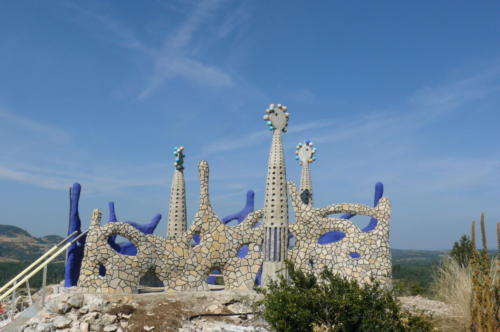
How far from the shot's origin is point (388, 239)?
14156 mm

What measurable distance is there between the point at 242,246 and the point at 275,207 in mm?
1622

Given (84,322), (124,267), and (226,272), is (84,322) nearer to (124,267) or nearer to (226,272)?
(124,267)

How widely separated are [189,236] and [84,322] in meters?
3.84

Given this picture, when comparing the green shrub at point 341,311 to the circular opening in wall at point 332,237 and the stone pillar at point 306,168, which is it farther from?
the stone pillar at point 306,168

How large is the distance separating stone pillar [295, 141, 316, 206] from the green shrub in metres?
10.6

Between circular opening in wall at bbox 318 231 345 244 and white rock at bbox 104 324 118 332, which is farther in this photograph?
circular opening in wall at bbox 318 231 345 244

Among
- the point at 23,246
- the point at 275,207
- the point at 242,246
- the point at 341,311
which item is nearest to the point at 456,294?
the point at 341,311

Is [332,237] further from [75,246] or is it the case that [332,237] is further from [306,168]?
[75,246]

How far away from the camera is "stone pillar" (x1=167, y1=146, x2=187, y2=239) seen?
1566 centimetres

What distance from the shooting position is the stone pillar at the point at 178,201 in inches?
616

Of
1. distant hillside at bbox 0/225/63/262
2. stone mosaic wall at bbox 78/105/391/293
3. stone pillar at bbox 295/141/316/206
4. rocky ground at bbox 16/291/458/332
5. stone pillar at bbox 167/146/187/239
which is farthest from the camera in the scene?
distant hillside at bbox 0/225/63/262

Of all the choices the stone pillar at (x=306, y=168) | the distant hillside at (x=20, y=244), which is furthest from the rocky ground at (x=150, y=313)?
the distant hillside at (x=20, y=244)

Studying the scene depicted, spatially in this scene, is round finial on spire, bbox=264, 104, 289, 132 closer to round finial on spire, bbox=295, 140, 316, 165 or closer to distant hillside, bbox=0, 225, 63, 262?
round finial on spire, bbox=295, 140, 316, 165

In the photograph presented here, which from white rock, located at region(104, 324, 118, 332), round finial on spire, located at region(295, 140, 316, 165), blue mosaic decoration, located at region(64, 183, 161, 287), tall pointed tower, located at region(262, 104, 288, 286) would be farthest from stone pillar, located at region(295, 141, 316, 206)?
white rock, located at region(104, 324, 118, 332)
